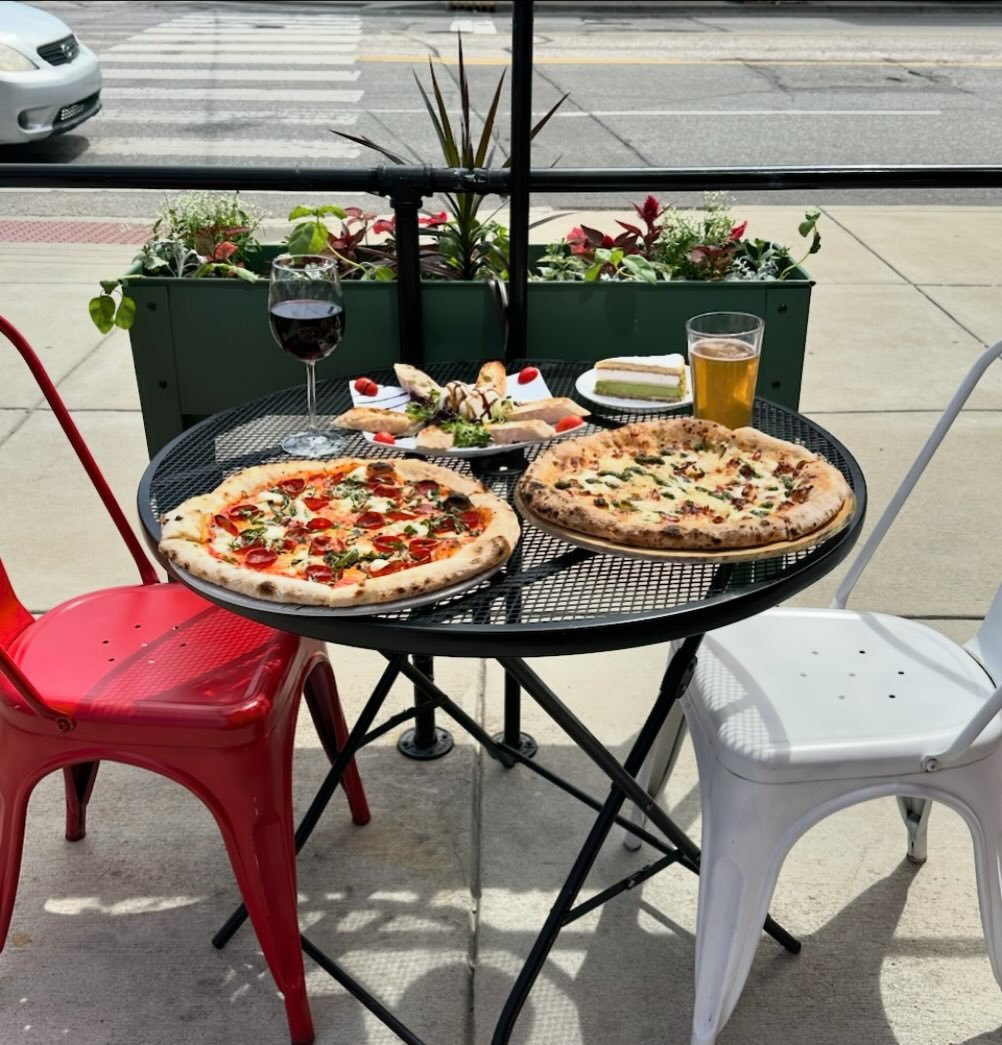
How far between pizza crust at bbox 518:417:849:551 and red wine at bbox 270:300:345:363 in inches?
17.7

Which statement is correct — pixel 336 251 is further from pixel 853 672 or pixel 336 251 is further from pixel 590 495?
pixel 853 672

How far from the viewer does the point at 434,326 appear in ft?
10.2

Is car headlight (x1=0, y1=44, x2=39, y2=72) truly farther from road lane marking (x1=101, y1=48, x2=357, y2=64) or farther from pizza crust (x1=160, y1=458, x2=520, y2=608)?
pizza crust (x1=160, y1=458, x2=520, y2=608)

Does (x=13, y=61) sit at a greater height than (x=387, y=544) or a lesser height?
lesser

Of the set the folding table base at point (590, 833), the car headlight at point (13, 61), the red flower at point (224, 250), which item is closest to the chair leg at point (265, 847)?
the folding table base at point (590, 833)

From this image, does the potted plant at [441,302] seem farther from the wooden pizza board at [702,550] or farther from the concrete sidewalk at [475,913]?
the wooden pizza board at [702,550]

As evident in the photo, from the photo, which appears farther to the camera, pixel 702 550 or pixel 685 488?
pixel 685 488

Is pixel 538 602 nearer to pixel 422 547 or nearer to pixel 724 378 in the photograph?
pixel 422 547

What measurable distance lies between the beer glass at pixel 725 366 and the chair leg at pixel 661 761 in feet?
2.25

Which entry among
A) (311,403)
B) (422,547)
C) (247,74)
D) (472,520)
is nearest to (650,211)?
(311,403)

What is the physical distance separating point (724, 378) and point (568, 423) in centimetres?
29

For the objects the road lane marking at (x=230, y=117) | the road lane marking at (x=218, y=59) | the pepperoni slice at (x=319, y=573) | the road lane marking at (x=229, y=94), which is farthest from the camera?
the road lane marking at (x=218, y=59)

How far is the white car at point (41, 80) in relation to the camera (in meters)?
8.64

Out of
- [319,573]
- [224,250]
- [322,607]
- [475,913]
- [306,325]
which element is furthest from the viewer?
[224,250]
